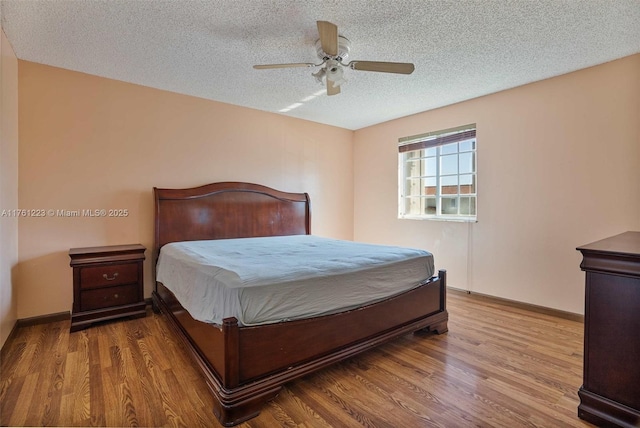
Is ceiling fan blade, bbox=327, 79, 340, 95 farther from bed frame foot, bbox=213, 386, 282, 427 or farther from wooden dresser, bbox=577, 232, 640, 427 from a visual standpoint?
bed frame foot, bbox=213, 386, 282, 427

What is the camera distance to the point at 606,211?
288 cm

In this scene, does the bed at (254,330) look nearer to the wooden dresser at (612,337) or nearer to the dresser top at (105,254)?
the dresser top at (105,254)

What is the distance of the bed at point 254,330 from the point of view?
1.62 m

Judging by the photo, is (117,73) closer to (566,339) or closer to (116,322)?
(116,322)

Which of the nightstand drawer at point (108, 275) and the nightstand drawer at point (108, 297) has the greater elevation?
the nightstand drawer at point (108, 275)

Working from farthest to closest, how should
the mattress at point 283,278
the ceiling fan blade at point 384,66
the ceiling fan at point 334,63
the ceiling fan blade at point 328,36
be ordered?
1. the ceiling fan blade at point 384,66
2. the ceiling fan at point 334,63
3. the ceiling fan blade at point 328,36
4. the mattress at point 283,278

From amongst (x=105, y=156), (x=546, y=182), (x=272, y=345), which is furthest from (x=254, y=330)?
(x=546, y=182)

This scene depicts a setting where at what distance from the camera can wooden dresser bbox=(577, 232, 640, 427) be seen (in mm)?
1499

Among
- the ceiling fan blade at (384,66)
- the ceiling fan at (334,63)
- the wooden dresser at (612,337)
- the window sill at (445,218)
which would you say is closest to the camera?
the wooden dresser at (612,337)

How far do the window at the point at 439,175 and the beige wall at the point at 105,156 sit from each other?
78.8 inches

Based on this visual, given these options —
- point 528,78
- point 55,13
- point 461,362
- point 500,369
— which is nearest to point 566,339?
point 500,369

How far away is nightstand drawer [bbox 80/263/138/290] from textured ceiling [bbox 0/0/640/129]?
192cm

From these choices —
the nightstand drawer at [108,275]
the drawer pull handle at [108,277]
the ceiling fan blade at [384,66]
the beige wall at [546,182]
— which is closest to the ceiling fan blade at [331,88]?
the ceiling fan blade at [384,66]

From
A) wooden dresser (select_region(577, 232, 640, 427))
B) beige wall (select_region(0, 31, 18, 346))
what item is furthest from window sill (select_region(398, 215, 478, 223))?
beige wall (select_region(0, 31, 18, 346))
